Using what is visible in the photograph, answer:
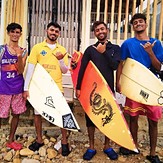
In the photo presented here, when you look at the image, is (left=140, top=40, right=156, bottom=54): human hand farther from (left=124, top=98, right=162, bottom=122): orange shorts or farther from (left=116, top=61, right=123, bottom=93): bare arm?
Result: (left=124, top=98, right=162, bottom=122): orange shorts

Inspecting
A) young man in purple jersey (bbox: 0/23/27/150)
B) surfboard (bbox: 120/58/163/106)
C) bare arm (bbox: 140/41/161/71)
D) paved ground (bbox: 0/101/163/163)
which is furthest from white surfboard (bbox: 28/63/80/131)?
bare arm (bbox: 140/41/161/71)

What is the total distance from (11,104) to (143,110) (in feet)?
5.40

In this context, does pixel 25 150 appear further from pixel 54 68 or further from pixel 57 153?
pixel 54 68

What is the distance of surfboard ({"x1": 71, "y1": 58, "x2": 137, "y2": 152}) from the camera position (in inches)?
119

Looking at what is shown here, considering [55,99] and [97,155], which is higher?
[55,99]

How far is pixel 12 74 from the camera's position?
3.38m

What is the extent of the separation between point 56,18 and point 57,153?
3114 millimetres

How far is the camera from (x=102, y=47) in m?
3.09

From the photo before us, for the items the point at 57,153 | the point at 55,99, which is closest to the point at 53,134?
the point at 57,153

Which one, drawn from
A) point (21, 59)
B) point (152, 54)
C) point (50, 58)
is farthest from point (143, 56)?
point (21, 59)

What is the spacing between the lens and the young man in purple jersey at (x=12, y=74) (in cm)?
334

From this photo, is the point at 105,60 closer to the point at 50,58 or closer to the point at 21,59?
the point at 50,58

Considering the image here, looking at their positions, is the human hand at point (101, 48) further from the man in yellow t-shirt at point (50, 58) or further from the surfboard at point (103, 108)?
the man in yellow t-shirt at point (50, 58)

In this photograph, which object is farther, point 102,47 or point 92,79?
point 92,79
